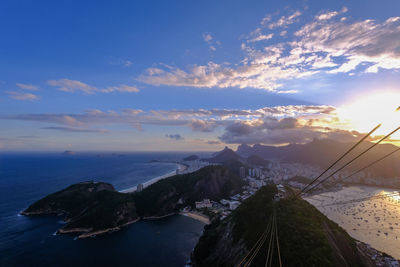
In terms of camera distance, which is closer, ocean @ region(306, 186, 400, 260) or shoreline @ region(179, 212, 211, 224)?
ocean @ region(306, 186, 400, 260)

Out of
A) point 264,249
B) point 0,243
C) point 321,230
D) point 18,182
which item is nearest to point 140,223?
point 0,243

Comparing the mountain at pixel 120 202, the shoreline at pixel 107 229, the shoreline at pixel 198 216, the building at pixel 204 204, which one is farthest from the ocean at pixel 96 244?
the building at pixel 204 204

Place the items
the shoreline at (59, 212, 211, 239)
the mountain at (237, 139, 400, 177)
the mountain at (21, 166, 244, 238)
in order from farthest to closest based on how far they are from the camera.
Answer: the mountain at (237, 139, 400, 177) < the mountain at (21, 166, 244, 238) < the shoreline at (59, 212, 211, 239)

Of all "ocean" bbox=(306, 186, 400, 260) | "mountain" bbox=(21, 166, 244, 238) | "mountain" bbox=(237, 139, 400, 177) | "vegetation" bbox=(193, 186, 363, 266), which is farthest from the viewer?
"mountain" bbox=(237, 139, 400, 177)

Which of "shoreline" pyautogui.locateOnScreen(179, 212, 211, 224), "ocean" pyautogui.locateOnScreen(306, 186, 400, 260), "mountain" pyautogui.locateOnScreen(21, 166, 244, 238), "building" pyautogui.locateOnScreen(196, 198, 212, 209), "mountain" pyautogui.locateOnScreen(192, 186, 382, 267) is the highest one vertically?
"mountain" pyautogui.locateOnScreen(192, 186, 382, 267)

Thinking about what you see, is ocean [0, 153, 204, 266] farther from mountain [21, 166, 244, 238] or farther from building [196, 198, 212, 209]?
building [196, 198, 212, 209]

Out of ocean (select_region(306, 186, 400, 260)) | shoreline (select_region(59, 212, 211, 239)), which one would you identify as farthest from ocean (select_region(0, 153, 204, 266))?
ocean (select_region(306, 186, 400, 260))

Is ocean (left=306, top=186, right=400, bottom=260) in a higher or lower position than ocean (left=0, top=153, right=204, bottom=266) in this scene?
lower
